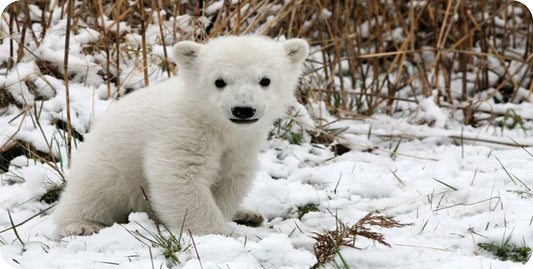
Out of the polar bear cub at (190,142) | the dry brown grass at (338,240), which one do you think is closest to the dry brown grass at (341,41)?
the polar bear cub at (190,142)

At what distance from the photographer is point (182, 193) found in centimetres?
380

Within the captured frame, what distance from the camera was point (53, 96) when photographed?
5.66 metres

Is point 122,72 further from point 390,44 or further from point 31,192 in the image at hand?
point 390,44

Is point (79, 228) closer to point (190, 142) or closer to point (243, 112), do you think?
point (190, 142)

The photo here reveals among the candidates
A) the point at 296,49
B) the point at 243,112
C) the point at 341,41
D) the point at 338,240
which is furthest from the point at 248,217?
the point at 341,41

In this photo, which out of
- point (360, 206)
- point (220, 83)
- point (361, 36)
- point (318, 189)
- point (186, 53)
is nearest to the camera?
point (220, 83)

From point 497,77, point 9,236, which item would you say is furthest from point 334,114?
point 9,236

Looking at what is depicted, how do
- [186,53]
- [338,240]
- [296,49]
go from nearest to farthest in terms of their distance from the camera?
1. [338,240]
2. [186,53]
3. [296,49]

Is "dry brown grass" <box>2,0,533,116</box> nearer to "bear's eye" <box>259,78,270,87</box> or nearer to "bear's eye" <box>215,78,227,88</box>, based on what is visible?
"bear's eye" <box>215,78,227,88</box>

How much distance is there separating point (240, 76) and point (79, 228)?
1400 mm

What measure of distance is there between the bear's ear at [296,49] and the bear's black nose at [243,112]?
765mm

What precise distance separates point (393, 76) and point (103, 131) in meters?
4.84

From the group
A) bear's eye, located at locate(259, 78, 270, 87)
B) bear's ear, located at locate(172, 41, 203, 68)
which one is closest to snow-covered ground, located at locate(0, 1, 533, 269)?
bear's eye, located at locate(259, 78, 270, 87)

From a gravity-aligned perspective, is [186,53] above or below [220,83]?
above
